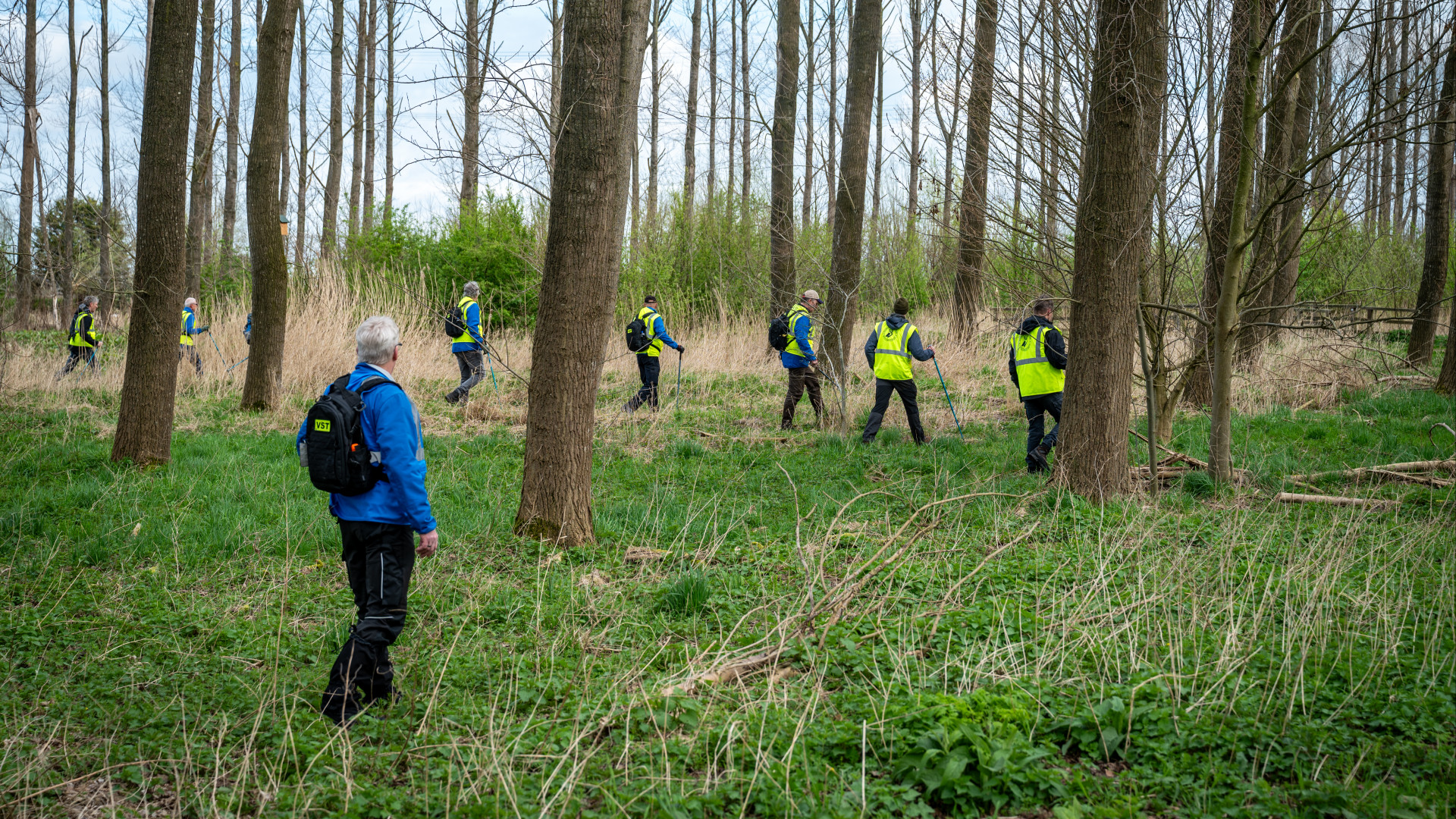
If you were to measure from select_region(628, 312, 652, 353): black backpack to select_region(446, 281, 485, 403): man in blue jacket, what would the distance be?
7.06 feet

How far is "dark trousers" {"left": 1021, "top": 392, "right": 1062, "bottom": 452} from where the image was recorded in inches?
365

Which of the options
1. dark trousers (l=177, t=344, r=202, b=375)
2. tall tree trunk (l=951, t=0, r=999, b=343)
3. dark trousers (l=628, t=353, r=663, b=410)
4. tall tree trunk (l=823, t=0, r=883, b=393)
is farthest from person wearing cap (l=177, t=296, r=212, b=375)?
tall tree trunk (l=951, t=0, r=999, b=343)

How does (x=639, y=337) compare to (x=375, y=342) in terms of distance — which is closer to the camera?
(x=375, y=342)

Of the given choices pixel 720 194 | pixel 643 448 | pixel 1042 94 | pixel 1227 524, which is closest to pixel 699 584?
pixel 1227 524

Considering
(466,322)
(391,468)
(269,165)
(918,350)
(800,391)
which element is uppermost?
(269,165)

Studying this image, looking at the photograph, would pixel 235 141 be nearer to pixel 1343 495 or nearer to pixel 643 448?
pixel 643 448

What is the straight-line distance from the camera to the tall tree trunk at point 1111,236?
726cm

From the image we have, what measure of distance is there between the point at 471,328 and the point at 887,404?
246 inches

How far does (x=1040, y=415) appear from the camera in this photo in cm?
938

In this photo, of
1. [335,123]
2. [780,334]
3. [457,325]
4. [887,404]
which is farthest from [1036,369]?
[335,123]

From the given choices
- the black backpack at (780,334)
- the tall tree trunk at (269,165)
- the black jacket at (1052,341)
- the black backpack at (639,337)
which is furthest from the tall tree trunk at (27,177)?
the black jacket at (1052,341)

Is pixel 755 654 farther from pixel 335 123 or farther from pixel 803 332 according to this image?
pixel 335 123

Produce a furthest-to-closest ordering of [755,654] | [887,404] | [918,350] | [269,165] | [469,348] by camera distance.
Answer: [469,348] → [269,165] → [887,404] → [918,350] → [755,654]

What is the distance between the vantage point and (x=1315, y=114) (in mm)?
8484
